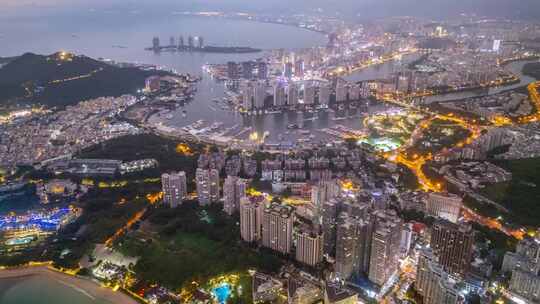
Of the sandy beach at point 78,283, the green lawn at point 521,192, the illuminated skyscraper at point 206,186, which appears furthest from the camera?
the illuminated skyscraper at point 206,186

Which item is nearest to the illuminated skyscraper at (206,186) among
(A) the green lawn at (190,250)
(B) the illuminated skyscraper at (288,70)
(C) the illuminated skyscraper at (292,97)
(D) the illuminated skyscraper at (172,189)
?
(A) the green lawn at (190,250)

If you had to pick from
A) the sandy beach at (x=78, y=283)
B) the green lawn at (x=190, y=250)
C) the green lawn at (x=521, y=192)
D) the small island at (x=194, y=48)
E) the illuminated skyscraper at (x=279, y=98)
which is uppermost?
the small island at (x=194, y=48)

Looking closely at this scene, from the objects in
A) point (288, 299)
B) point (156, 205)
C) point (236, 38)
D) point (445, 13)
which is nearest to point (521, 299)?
point (288, 299)

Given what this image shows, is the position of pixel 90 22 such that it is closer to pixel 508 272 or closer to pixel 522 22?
pixel 522 22

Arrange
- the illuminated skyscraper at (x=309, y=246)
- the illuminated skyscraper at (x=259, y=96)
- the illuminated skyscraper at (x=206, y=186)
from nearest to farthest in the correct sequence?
1. the illuminated skyscraper at (x=309, y=246)
2. the illuminated skyscraper at (x=206, y=186)
3. the illuminated skyscraper at (x=259, y=96)

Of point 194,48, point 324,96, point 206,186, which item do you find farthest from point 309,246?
point 194,48

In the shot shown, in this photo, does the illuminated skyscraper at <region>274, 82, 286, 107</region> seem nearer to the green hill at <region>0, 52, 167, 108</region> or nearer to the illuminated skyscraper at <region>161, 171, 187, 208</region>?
the green hill at <region>0, 52, 167, 108</region>

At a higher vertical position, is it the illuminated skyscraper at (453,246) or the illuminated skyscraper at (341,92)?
the illuminated skyscraper at (341,92)

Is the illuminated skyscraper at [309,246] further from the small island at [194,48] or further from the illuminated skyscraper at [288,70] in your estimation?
the small island at [194,48]
